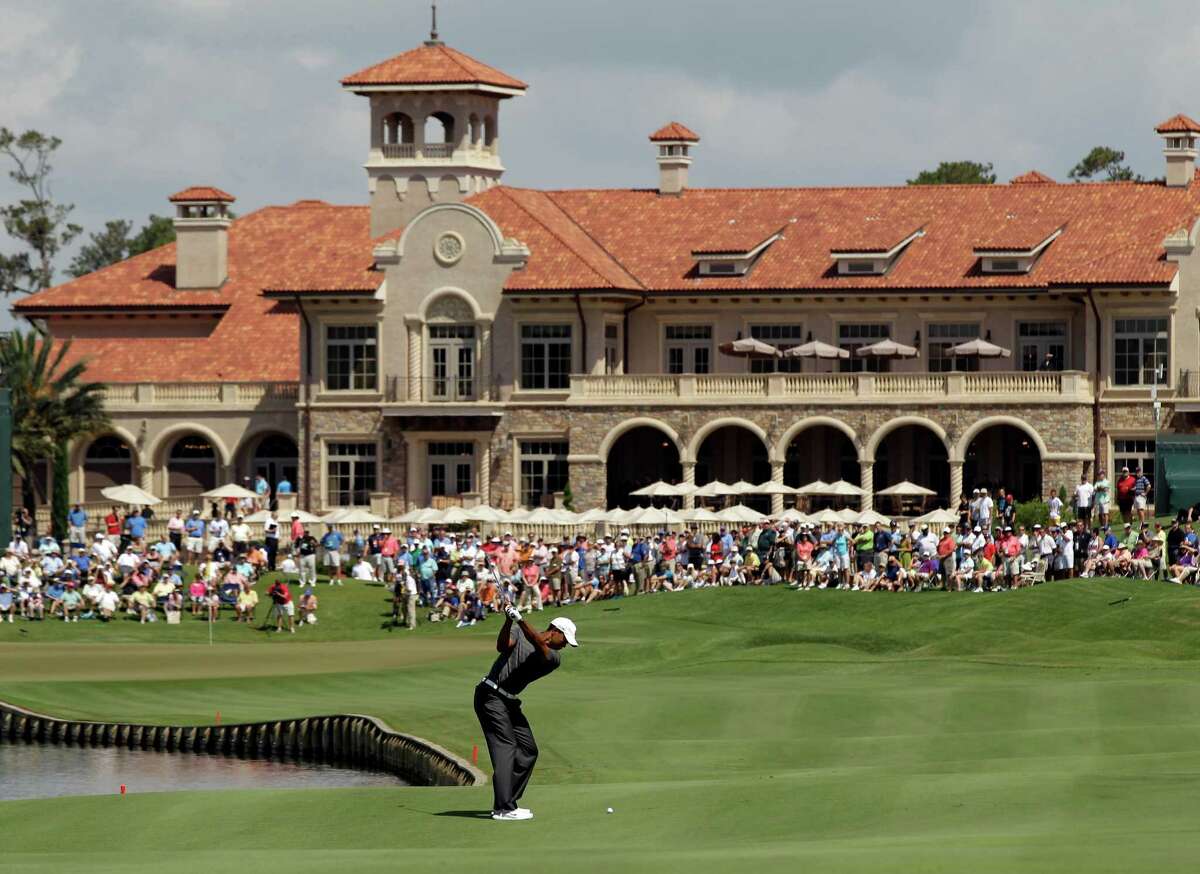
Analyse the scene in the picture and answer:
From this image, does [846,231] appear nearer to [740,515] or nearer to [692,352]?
[692,352]

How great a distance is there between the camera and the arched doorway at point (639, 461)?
235ft

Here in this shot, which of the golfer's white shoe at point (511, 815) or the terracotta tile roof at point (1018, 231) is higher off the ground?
the terracotta tile roof at point (1018, 231)

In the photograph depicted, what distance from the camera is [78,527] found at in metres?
64.8

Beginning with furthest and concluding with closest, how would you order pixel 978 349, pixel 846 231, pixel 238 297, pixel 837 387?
pixel 238 297 < pixel 846 231 < pixel 837 387 < pixel 978 349

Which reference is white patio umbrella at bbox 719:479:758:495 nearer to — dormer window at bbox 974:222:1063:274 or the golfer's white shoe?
dormer window at bbox 974:222:1063:274

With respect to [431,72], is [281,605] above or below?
below

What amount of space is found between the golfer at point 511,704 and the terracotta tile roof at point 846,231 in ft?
155

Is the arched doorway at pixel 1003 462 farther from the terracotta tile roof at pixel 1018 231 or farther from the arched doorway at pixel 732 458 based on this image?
the arched doorway at pixel 732 458

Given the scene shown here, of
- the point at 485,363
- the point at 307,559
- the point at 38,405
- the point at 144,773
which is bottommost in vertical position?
the point at 144,773

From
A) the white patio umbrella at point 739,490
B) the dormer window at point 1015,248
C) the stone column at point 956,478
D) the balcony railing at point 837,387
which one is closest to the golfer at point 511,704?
the white patio umbrella at point 739,490

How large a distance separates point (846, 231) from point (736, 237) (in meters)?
3.13

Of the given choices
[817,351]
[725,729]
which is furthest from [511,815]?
[817,351]

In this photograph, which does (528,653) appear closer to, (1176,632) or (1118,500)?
(1176,632)

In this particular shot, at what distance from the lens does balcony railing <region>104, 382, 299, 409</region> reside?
75.4 m
